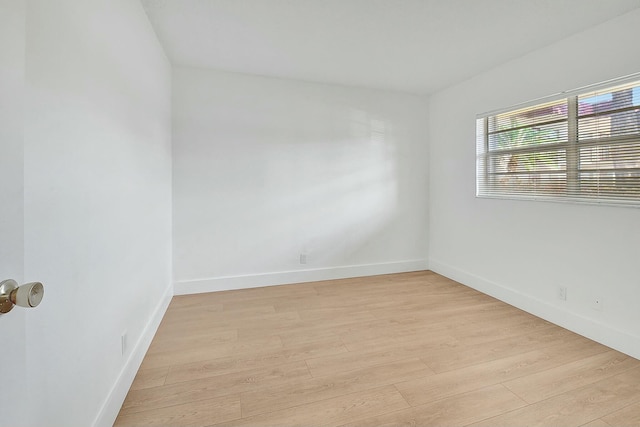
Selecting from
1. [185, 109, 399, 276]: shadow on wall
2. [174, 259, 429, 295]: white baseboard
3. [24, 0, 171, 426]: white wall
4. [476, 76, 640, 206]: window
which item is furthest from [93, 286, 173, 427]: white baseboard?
[476, 76, 640, 206]: window

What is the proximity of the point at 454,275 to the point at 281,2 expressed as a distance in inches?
137

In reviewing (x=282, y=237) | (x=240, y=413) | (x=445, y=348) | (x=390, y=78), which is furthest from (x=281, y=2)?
(x=445, y=348)

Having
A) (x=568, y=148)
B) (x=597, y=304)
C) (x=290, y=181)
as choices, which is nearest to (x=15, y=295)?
(x=290, y=181)

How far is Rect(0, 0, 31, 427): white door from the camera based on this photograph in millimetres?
574

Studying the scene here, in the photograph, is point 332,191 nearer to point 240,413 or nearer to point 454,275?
point 454,275

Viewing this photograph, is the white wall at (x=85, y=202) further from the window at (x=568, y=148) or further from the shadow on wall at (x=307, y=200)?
the window at (x=568, y=148)

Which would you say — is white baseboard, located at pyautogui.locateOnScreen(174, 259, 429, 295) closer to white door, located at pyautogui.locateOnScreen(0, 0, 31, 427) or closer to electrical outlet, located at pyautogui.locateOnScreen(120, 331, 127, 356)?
electrical outlet, located at pyautogui.locateOnScreen(120, 331, 127, 356)

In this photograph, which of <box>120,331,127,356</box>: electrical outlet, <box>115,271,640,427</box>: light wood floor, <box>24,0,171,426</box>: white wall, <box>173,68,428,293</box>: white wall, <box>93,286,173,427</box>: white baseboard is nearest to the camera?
<box>24,0,171,426</box>: white wall

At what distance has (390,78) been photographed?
333 centimetres

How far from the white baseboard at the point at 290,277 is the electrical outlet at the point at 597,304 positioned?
1.95 m

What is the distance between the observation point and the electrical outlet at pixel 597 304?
7.14 feet

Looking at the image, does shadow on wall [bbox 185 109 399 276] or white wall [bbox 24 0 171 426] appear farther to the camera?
shadow on wall [bbox 185 109 399 276]

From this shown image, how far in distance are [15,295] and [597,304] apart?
331 cm

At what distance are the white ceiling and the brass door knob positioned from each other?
2134mm
